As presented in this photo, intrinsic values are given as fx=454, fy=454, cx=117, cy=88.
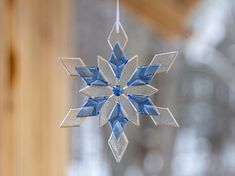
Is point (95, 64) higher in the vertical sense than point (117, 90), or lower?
higher

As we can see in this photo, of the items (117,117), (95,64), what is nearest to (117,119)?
(117,117)

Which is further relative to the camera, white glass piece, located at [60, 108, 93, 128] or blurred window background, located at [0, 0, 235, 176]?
blurred window background, located at [0, 0, 235, 176]

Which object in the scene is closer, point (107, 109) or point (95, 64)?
point (107, 109)

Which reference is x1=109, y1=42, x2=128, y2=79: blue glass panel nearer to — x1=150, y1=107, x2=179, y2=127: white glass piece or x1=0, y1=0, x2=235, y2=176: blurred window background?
x1=150, y1=107, x2=179, y2=127: white glass piece

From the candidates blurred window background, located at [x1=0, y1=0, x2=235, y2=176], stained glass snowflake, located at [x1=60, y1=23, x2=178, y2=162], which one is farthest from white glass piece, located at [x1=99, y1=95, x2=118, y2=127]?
blurred window background, located at [x1=0, y1=0, x2=235, y2=176]

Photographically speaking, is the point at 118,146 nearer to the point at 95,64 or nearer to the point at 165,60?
the point at 165,60

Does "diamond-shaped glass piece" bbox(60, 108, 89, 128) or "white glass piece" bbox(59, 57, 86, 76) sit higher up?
"white glass piece" bbox(59, 57, 86, 76)

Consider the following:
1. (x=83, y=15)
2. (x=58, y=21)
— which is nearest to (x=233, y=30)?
(x=83, y=15)
